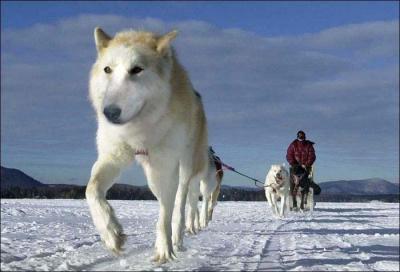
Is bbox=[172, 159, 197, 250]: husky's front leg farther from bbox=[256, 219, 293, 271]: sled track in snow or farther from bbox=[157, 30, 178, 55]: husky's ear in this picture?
bbox=[157, 30, 178, 55]: husky's ear

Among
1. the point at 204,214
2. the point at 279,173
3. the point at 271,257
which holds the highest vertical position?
the point at 279,173

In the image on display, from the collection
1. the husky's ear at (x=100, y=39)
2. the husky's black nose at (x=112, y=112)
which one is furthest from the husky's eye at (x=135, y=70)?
the husky's ear at (x=100, y=39)

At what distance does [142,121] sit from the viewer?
4.30 m

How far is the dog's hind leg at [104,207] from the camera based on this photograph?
389 cm

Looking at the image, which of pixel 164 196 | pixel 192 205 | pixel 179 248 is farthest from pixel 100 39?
pixel 192 205

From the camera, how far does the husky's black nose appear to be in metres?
3.82

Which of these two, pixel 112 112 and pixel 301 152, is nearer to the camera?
pixel 112 112

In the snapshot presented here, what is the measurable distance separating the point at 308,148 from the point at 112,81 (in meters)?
9.88

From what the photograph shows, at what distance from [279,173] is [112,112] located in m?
9.66

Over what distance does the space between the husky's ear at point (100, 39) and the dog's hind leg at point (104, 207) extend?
961 millimetres

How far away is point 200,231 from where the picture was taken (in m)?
7.19

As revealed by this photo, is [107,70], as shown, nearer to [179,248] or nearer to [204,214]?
[179,248]

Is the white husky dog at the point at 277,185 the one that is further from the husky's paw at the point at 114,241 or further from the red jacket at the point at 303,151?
the husky's paw at the point at 114,241

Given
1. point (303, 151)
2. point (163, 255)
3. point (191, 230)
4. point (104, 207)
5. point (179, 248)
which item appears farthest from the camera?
point (303, 151)
